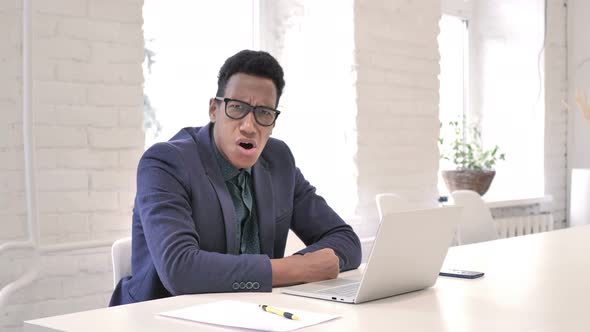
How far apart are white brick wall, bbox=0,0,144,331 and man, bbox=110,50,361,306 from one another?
2.16 feet

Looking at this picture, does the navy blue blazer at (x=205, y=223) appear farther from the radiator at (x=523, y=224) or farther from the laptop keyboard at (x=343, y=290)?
the radiator at (x=523, y=224)

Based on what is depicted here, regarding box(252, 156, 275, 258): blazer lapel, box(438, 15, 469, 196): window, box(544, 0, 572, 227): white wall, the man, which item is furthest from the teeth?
box(544, 0, 572, 227): white wall

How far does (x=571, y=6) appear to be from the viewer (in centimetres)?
552

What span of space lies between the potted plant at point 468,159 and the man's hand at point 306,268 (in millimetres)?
2855

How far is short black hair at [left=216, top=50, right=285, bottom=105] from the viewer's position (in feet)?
7.13

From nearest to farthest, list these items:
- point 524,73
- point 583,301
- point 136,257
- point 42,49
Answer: point 583,301 < point 136,257 < point 42,49 < point 524,73

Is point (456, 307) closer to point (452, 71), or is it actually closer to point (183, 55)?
point (183, 55)

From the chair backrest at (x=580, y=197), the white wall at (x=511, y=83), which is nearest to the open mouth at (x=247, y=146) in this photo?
the chair backrest at (x=580, y=197)

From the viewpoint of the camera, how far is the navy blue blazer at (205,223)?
5.86 feet

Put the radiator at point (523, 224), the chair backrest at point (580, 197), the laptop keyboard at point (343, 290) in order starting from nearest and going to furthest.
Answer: the laptop keyboard at point (343, 290), the chair backrest at point (580, 197), the radiator at point (523, 224)

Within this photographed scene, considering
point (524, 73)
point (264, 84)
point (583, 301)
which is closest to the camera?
point (583, 301)

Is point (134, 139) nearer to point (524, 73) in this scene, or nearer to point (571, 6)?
point (524, 73)

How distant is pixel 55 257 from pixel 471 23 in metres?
3.78

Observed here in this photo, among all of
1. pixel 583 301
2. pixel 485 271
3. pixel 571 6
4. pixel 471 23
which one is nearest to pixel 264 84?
pixel 485 271
